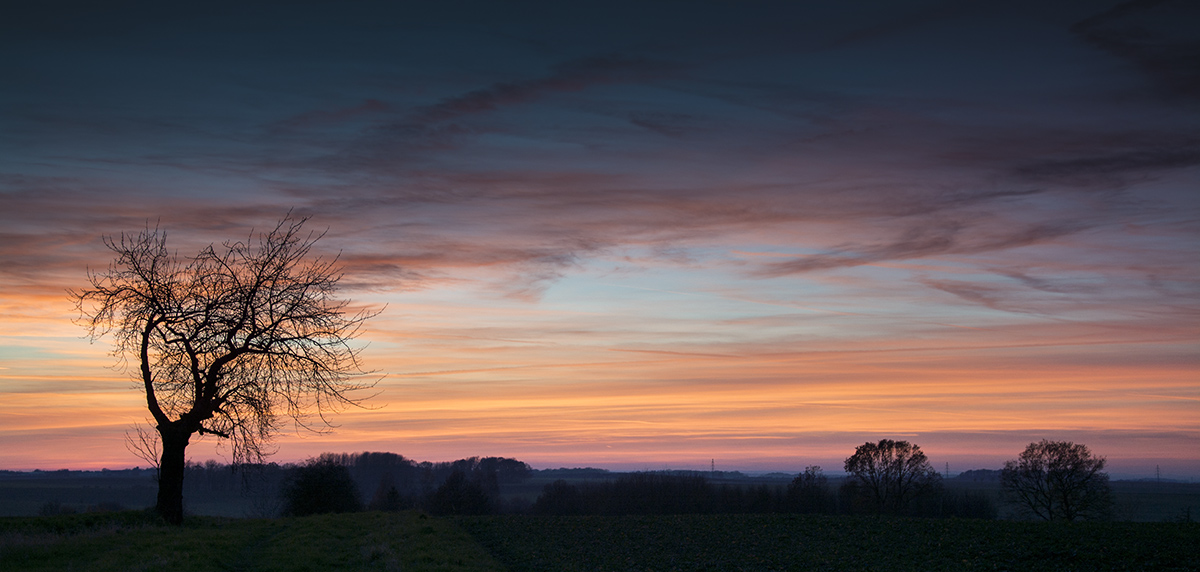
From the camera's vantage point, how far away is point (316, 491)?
4544cm

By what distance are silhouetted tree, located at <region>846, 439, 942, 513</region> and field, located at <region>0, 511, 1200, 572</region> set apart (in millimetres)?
41439

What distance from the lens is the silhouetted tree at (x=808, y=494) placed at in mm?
71375

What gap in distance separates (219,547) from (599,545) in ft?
38.6

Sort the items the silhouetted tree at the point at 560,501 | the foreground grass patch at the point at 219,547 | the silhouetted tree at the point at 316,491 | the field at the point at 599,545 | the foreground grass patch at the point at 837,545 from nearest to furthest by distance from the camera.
→ the foreground grass patch at the point at 219,547, the field at the point at 599,545, the foreground grass patch at the point at 837,545, the silhouetted tree at the point at 316,491, the silhouetted tree at the point at 560,501

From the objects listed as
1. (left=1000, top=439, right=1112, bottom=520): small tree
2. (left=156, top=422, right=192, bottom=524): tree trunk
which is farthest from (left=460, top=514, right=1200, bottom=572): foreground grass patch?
(left=1000, top=439, right=1112, bottom=520): small tree

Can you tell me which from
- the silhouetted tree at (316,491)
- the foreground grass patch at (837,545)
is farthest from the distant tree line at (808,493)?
the foreground grass patch at (837,545)

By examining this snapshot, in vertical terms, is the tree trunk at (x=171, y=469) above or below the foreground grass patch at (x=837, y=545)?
above

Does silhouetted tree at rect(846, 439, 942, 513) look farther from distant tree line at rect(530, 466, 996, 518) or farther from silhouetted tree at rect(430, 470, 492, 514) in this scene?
silhouetted tree at rect(430, 470, 492, 514)

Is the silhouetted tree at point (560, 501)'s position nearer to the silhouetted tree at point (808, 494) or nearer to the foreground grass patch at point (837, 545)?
the silhouetted tree at point (808, 494)

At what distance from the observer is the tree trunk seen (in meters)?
21.1

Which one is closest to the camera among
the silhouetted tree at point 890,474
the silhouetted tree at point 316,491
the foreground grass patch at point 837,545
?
the foreground grass patch at point 837,545

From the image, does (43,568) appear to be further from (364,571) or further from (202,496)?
(202,496)

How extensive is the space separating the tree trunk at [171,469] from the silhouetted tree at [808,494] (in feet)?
199

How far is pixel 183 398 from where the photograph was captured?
21578mm
